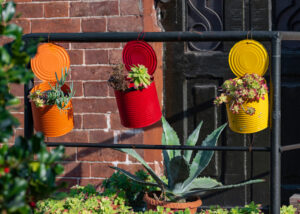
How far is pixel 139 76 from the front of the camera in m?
2.29

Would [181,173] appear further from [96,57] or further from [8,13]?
[8,13]

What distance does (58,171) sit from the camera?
1120mm

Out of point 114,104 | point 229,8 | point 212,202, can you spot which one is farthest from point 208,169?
point 229,8

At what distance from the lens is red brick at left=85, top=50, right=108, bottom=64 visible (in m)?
3.16

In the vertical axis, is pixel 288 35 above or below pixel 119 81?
above

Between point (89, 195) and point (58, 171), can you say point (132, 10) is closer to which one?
point (89, 195)

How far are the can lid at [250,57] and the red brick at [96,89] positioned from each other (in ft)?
3.89

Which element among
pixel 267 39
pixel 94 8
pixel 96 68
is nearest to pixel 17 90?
pixel 96 68

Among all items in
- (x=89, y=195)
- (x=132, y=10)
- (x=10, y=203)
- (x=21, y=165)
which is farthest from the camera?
(x=132, y=10)

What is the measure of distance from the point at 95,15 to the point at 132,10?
0.91 feet

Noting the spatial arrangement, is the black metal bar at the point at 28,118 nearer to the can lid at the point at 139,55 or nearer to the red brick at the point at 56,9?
the can lid at the point at 139,55

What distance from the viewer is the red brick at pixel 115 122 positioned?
316 cm

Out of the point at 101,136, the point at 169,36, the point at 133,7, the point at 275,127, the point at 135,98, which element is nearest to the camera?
the point at 275,127

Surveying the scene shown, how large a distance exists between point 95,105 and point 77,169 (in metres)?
0.50
